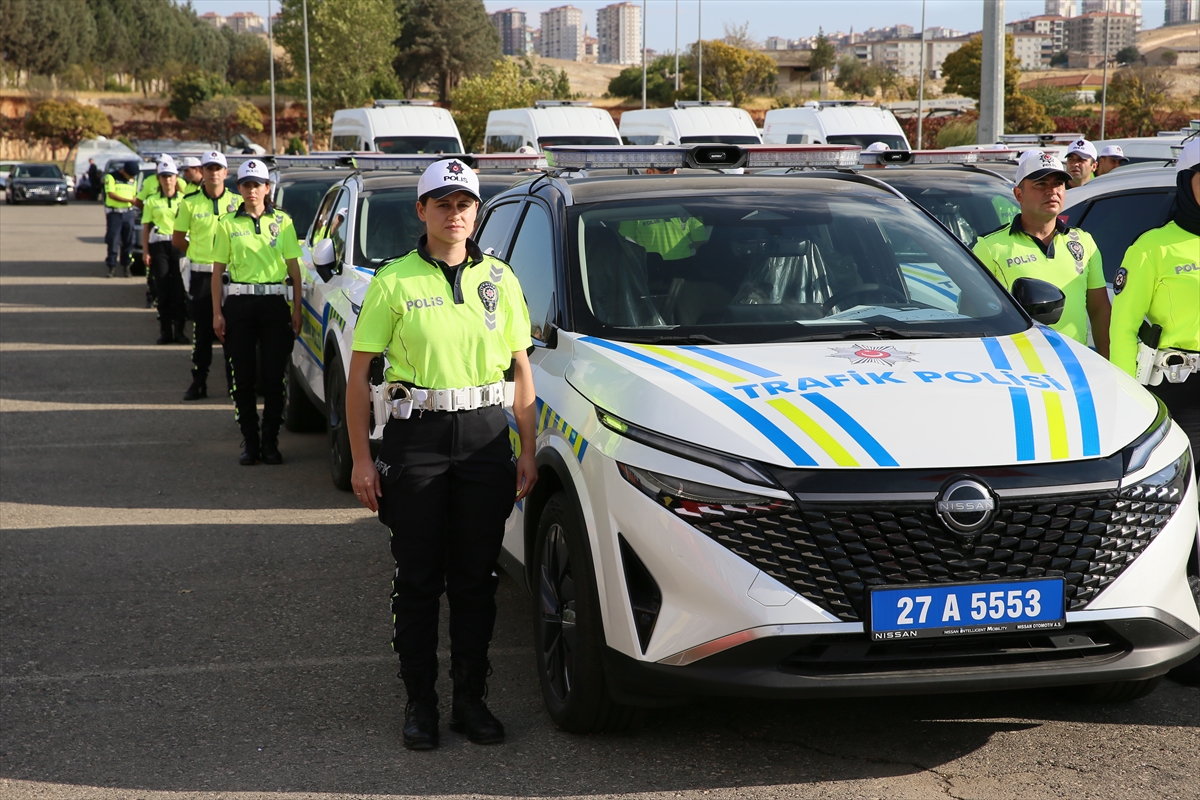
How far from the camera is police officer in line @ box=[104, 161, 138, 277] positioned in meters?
22.1

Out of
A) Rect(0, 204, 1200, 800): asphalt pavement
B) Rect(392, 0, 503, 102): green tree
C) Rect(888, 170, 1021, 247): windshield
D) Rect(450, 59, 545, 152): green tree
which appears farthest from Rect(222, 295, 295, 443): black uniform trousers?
Rect(392, 0, 503, 102): green tree

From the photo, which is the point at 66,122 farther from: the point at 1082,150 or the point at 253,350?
the point at 1082,150

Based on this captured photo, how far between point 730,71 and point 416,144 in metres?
61.8

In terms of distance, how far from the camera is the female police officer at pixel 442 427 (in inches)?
162

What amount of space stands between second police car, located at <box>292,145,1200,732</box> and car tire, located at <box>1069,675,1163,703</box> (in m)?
0.02

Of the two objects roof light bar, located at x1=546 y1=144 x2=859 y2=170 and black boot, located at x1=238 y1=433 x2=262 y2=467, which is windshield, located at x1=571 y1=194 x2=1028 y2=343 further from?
black boot, located at x1=238 y1=433 x2=262 y2=467

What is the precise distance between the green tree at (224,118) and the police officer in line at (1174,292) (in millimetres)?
78216

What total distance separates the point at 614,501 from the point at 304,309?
6.16 metres

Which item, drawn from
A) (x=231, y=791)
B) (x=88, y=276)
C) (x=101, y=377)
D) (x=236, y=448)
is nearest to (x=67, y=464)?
(x=236, y=448)

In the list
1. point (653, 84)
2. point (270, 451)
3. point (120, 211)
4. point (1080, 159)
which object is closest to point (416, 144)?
point (120, 211)

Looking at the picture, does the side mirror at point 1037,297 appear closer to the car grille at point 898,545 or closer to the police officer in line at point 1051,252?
the police officer in line at point 1051,252

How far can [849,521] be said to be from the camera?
3.57 metres

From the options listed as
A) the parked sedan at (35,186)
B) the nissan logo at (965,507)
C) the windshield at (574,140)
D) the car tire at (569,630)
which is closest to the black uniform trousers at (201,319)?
the car tire at (569,630)

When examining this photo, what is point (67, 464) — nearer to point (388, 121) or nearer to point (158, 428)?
point (158, 428)
